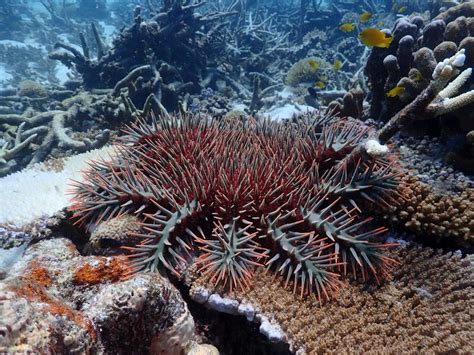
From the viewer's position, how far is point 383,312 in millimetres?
2744

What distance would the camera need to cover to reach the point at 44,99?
10.4 m

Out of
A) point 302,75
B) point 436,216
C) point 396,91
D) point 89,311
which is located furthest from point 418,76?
point 302,75

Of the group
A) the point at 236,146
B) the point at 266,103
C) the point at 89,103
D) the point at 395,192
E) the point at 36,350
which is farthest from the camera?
the point at 266,103

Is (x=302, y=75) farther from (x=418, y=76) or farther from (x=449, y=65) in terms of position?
(x=449, y=65)

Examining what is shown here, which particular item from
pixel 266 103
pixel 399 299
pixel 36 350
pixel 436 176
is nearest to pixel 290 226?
pixel 399 299

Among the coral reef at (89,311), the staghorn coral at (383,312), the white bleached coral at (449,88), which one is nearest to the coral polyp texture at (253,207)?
the staghorn coral at (383,312)

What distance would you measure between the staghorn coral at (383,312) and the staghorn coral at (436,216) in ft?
1.21

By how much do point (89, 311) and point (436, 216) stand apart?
310 centimetres

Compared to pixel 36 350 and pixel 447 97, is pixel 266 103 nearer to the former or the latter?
pixel 447 97

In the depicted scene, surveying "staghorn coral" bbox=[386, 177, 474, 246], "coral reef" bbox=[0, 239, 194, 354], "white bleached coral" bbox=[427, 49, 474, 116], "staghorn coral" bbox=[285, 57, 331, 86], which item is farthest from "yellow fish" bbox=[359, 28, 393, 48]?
"staghorn coral" bbox=[285, 57, 331, 86]

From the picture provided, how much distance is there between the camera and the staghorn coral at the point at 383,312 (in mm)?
2494

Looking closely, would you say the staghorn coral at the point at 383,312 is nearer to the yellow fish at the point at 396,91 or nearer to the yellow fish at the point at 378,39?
the yellow fish at the point at 396,91

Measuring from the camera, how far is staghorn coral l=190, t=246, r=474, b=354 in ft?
8.18

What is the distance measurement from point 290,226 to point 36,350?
190 centimetres
